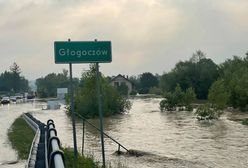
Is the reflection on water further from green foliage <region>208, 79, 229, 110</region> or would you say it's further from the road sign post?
green foliage <region>208, 79, 229, 110</region>

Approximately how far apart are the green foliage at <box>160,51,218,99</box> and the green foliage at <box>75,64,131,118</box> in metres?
35.5

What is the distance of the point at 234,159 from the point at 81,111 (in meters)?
32.5

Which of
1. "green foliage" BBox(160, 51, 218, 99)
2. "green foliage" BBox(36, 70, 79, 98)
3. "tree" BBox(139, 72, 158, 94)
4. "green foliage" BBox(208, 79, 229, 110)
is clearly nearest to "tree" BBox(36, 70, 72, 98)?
"green foliage" BBox(36, 70, 79, 98)

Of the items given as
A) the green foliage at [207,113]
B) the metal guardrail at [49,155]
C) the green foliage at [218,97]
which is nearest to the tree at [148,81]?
the green foliage at [218,97]

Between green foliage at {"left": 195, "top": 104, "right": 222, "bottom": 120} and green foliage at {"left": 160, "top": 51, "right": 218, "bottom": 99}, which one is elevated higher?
green foliage at {"left": 160, "top": 51, "right": 218, "bottom": 99}

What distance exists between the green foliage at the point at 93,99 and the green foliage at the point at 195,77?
3554 centimetres

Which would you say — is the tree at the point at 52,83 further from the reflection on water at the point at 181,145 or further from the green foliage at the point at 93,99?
the reflection on water at the point at 181,145

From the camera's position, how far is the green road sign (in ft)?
33.2

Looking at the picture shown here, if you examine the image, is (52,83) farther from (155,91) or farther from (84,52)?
(84,52)

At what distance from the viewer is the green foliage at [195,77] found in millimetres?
87625

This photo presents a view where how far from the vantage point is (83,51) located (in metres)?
10.2

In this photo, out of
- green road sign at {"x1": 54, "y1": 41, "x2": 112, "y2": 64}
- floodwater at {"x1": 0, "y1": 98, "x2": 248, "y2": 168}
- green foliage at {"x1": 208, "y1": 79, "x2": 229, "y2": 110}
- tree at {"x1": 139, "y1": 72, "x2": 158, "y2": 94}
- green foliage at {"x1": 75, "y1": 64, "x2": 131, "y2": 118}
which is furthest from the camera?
tree at {"x1": 139, "y1": 72, "x2": 158, "y2": 94}

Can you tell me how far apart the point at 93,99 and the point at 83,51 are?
A: 130ft

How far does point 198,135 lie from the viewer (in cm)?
2778
